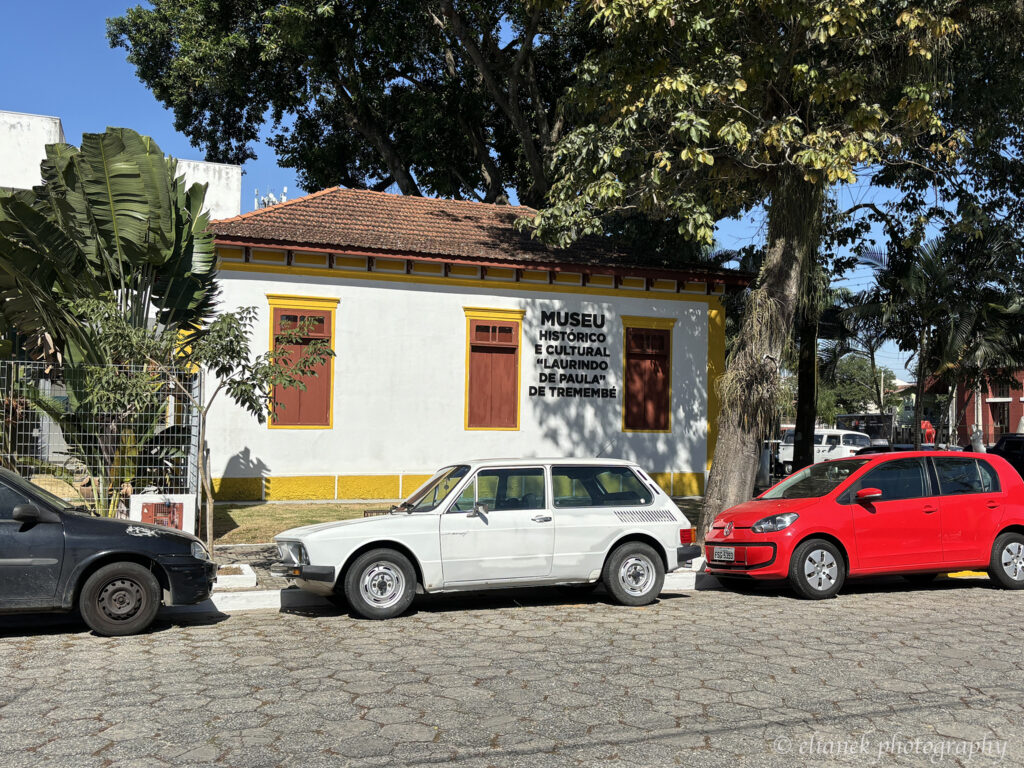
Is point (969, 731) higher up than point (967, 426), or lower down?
lower down

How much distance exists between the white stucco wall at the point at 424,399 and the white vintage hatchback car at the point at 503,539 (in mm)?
8064

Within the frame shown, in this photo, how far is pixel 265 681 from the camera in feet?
21.1

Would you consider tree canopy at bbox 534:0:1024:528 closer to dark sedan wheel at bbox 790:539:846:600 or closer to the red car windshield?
the red car windshield

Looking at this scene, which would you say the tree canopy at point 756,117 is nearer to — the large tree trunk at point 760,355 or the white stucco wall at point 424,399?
the large tree trunk at point 760,355

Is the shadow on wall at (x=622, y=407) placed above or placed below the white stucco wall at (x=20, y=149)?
below

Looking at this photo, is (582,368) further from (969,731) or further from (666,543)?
(969,731)

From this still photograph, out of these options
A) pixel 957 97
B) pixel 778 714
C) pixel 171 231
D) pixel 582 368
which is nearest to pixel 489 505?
pixel 778 714

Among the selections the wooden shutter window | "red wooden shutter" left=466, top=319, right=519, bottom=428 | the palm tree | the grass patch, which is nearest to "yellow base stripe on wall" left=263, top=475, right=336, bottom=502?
the grass patch

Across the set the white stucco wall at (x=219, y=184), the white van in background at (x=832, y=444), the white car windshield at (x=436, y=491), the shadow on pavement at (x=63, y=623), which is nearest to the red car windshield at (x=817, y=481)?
the white car windshield at (x=436, y=491)

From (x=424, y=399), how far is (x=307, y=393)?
2.33 m

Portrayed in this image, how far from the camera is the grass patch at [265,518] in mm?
13250

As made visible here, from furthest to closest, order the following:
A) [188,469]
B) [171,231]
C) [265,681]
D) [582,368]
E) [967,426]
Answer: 1. [967,426]
2. [582,368]
3. [171,231]
4. [188,469]
5. [265,681]

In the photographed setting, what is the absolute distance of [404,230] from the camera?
1950cm

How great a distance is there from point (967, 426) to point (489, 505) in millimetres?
49578
